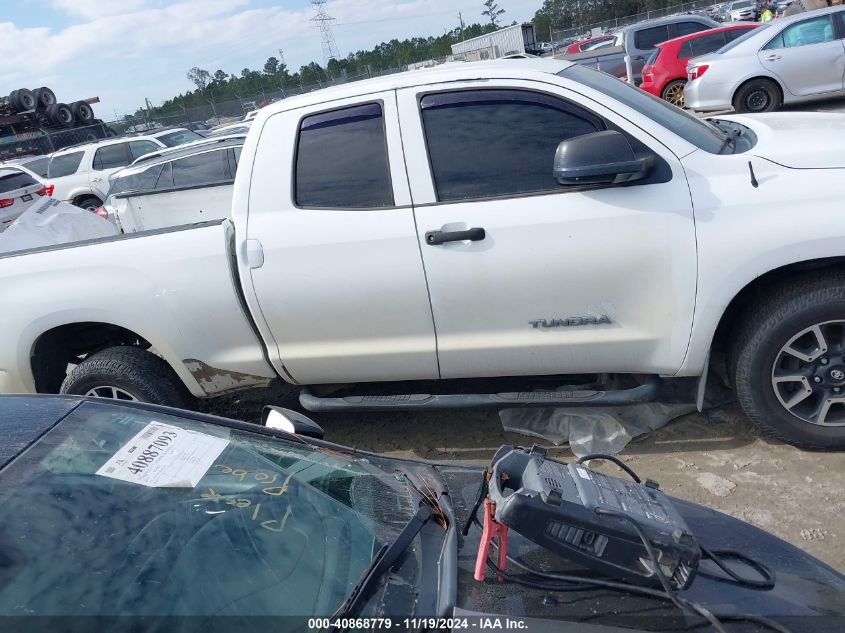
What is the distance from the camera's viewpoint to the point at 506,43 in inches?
1185

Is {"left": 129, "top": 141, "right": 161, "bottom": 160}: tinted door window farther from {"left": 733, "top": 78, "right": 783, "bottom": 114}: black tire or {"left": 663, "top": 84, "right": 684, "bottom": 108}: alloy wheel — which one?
{"left": 733, "top": 78, "right": 783, "bottom": 114}: black tire

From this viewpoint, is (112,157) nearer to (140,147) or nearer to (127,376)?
(140,147)

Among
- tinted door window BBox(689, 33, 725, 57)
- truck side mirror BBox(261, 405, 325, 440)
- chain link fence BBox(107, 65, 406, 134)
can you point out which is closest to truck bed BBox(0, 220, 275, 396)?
truck side mirror BBox(261, 405, 325, 440)

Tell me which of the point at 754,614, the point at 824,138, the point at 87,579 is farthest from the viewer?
the point at 824,138

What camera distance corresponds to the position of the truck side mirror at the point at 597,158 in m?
2.83

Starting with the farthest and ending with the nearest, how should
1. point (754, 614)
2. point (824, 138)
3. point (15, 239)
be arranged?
1. point (15, 239)
2. point (824, 138)
3. point (754, 614)

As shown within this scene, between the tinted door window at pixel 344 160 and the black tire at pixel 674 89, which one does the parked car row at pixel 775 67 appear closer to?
the black tire at pixel 674 89

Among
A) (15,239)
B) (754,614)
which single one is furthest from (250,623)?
(15,239)

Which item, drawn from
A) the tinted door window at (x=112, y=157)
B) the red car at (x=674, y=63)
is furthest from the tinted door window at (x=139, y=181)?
the red car at (x=674, y=63)

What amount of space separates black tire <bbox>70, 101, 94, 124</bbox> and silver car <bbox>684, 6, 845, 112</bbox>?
59.8ft

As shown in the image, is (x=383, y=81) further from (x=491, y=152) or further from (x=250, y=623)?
(x=250, y=623)

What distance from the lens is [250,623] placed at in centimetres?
139

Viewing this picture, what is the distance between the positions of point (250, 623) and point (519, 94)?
8.44 feet

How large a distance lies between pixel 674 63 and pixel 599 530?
44.2ft
